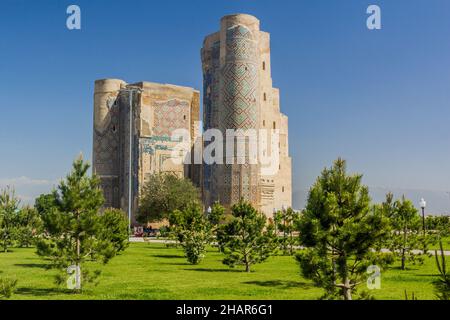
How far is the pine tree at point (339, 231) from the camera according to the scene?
9.42 metres

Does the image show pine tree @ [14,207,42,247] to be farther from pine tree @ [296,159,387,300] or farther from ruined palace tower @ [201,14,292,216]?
pine tree @ [296,159,387,300]

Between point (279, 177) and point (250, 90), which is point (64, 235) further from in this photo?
point (279, 177)

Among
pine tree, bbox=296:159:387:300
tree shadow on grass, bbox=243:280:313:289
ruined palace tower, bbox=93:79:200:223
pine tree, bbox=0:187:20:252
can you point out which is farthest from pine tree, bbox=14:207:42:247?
pine tree, bbox=296:159:387:300

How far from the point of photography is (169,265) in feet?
63.0

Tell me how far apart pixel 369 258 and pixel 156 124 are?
39.8m

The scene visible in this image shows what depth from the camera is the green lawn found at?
465 inches

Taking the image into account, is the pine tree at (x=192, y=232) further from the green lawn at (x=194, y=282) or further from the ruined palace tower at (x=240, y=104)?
the ruined palace tower at (x=240, y=104)

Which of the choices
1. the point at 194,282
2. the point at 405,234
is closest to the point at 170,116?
the point at 405,234

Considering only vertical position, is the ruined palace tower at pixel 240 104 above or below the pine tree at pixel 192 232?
above

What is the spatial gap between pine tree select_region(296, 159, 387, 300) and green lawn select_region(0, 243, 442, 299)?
203 cm

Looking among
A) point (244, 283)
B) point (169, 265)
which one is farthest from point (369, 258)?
point (169, 265)

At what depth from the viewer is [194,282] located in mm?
14164

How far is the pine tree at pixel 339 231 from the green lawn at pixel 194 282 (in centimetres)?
Answer: 203

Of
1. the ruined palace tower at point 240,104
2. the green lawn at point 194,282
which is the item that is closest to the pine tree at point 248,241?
the green lawn at point 194,282
